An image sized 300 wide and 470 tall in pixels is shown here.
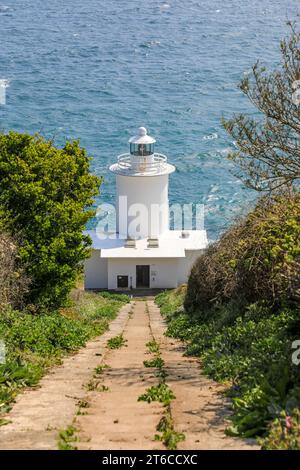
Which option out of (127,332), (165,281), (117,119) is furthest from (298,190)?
(117,119)

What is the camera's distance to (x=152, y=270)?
141 feet

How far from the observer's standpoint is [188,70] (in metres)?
105

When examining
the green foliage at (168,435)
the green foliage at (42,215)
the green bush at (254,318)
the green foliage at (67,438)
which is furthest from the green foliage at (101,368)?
the green foliage at (42,215)

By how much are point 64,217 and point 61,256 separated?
1.19m

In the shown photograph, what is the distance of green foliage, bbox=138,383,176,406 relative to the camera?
1294cm

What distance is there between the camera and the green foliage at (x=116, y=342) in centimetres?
2039

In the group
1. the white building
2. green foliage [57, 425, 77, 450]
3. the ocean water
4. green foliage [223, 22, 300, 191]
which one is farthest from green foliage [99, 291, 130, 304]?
green foliage [57, 425, 77, 450]

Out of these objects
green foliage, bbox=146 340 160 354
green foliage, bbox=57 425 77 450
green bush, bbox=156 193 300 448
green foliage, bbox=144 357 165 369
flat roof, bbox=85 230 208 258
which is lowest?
green foliage, bbox=57 425 77 450

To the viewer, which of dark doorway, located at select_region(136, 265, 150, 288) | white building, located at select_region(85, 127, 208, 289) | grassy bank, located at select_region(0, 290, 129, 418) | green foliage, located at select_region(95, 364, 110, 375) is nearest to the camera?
grassy bank, located at select_region(0, 290, 129, 418)

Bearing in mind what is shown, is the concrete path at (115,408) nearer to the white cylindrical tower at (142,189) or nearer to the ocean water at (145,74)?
the white cylindrical tower at (142,189)

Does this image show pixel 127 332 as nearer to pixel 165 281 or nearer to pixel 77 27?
pixel 165 281

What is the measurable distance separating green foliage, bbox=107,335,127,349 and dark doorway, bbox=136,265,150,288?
818 inches

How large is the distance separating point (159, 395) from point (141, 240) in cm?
3159

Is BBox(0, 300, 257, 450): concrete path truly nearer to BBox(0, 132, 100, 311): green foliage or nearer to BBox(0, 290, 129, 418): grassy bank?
Answer: BBox(0, 290, 129, 418): grassy bank
